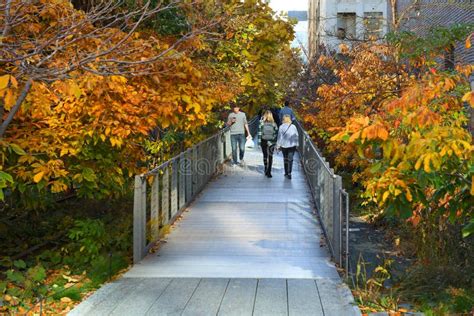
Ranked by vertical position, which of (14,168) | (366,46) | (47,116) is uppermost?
(366,46)

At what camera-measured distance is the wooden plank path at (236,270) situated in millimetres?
5961

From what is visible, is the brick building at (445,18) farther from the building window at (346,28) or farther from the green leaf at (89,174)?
the green leaf at (89,174)

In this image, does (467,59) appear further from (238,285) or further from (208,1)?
(238,285)

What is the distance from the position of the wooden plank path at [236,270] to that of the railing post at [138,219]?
0.53ft

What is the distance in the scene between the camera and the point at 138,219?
7.96m

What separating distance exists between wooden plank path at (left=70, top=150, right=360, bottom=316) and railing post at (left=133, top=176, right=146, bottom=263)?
0.53 ft

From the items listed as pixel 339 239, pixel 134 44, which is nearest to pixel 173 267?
pixel 339 239

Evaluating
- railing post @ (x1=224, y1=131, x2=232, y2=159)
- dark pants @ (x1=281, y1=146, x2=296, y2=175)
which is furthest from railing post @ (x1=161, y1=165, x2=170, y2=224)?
railing post @ (x1=224, y1=131, x2=232, y2=159)

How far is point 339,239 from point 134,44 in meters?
3.41

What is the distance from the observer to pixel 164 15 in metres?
10.9

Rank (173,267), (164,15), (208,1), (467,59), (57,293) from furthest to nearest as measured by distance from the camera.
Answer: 1. (467,59)
2. (208,1)
3. (164,15)
4. (173,267)
5. (57,293)

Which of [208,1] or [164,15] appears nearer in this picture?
[164,15]

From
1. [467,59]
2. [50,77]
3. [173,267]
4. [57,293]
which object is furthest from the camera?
[467,59]

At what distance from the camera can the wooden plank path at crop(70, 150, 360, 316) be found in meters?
5.96
